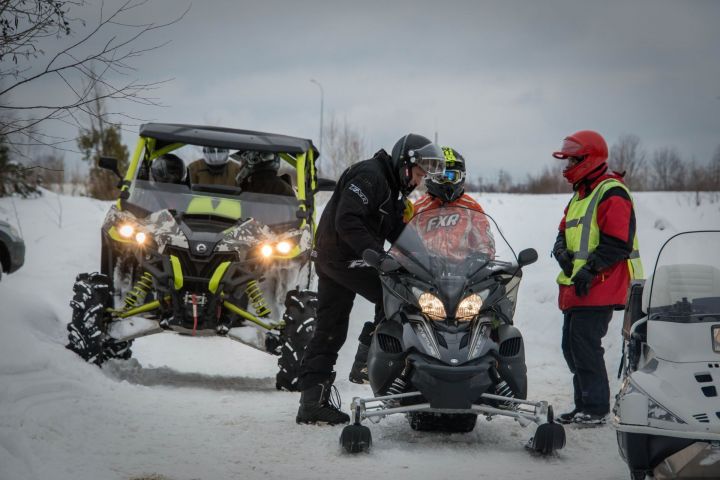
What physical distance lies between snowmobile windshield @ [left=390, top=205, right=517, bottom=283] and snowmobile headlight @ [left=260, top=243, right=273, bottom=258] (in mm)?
2510

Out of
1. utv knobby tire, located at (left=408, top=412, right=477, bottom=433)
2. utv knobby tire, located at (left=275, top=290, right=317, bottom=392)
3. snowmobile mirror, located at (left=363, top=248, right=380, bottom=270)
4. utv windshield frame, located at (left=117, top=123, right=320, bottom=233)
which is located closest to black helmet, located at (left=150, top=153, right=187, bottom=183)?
utv windshield frame, located at (left=117, top=123, right=320, bottom=233)

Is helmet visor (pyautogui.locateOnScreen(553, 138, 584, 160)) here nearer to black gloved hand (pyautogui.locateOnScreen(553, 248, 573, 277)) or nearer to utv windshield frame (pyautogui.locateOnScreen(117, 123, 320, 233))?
black gloved hand (pyautogui.locateOnScreen(553, 248, 573, 277))

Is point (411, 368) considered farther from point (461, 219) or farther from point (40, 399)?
point (40, 399)

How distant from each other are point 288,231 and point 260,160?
1.14 meters

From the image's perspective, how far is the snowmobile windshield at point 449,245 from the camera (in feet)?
20.1

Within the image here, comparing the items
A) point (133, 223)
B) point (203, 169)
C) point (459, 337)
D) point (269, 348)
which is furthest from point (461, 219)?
point (203, 169)

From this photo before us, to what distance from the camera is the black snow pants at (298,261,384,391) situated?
22.5ft

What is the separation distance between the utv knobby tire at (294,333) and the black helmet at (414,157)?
1922mm

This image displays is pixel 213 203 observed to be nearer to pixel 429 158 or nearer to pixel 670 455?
pixel 429 158

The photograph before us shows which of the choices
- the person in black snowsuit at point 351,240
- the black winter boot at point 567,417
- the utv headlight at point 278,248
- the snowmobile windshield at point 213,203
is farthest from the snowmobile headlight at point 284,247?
the black winter boot at point 567,417

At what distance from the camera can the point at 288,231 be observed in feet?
29.9

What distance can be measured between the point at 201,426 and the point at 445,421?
1.71 metres

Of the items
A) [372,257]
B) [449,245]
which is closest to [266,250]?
[372,257]

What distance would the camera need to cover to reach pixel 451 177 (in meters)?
7.93
